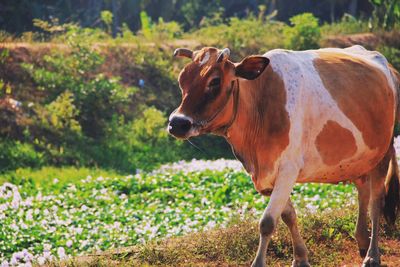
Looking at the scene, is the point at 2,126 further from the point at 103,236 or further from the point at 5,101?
the point at 103,236

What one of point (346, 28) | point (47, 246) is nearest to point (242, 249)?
point (47, 246)

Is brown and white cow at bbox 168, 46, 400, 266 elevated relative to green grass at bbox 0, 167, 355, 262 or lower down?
elevated

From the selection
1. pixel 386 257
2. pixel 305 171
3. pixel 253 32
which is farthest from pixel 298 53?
pixel 253 32

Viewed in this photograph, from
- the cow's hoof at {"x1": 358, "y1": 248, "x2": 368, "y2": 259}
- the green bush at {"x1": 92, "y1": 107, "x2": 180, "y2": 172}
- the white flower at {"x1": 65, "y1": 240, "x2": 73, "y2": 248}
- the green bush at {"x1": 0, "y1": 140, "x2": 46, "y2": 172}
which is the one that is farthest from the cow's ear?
the green bush at {"x1": 92, "y1": 107, "x2": 180, "y2": 172}

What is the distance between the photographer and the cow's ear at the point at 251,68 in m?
6.67

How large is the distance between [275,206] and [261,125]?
0.68 meters

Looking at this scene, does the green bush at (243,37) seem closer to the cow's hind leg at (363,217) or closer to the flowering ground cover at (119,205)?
the flowering ground cover at (119,205)

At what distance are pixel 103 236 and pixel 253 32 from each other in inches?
536

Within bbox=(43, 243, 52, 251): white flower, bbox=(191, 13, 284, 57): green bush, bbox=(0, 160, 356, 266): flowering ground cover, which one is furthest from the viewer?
bbox=(191, 13, 284, 57): green bush

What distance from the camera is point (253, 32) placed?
23.5 metres

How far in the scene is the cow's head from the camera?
639 centimetres

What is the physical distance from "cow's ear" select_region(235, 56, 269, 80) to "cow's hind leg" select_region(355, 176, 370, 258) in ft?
5.86

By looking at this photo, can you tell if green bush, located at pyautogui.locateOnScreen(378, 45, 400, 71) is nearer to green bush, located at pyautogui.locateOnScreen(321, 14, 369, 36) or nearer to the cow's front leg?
green bush, located at pyautogui.locateOnScreen(321, 14, 369, 36)

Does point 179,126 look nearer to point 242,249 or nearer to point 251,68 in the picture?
point 251,68
